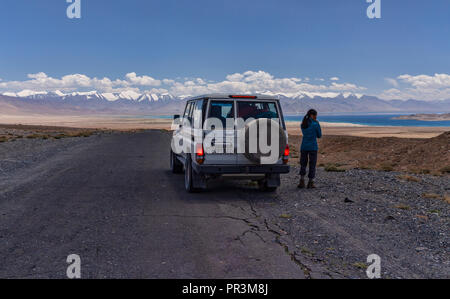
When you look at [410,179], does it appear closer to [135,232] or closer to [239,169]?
[239,169]

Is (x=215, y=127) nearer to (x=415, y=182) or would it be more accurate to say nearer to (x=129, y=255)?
(x=129, y=255)

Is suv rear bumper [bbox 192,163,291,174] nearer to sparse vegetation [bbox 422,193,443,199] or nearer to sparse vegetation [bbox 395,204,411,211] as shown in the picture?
sparse vegetation [bbox 395,204,411,211]

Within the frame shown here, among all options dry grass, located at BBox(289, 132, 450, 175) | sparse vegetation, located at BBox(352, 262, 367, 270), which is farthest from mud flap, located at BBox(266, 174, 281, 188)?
dry grass, located at BBox(289, 132, 450, 175)

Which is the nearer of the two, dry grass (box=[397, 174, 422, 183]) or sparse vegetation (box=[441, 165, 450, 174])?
dry grass (box=[397, 174, 422, 183])

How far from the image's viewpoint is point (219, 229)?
21.2 feet

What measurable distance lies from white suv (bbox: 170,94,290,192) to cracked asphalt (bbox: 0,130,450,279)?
2.03 ft

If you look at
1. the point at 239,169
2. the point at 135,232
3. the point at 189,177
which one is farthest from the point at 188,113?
the point at 135,232

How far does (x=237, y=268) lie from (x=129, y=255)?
1.44 metres

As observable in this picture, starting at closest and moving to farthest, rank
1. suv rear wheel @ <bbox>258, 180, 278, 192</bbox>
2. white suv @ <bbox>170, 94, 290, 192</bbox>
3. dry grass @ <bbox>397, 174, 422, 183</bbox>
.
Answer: white suv @ <bbox>170, 94, 290, 192</bbox> < suv rear wheel @ <bbox>258, 180, 278, 192</bbox> < dry grass @ <bbox>397, 174, 422, 183</bbox>

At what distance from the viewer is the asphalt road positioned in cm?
470

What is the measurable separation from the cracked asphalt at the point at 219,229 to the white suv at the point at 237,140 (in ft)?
2.03

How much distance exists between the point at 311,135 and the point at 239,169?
2.47m

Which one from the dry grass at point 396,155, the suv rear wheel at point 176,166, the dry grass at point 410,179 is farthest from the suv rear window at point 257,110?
the dry grass at point 396,155

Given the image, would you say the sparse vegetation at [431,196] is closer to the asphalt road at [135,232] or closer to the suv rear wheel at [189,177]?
the asphalt road at [135,232]
